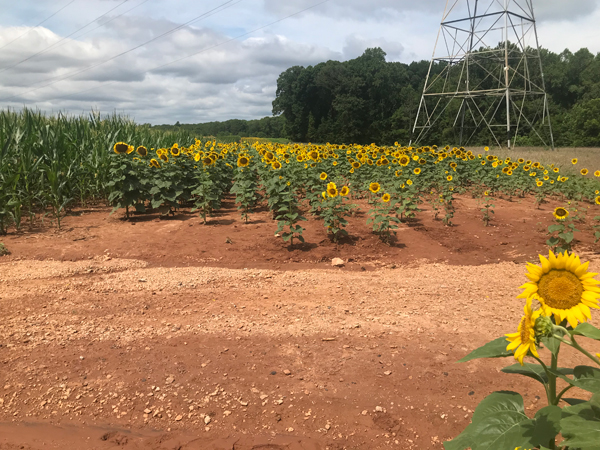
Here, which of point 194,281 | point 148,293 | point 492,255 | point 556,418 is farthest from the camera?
point 492,255

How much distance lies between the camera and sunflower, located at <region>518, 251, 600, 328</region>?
1.49 m

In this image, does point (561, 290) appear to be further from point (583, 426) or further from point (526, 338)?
point (583, 426)

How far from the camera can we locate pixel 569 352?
133 inches

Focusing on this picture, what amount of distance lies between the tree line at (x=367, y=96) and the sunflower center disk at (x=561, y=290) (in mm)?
39652

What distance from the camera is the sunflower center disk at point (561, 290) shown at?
1523 mm

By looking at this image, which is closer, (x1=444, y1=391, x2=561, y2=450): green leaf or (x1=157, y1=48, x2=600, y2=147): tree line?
(x1=444, y1=391, x2=561, y2=450): green leaf

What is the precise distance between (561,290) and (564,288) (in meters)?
0.01

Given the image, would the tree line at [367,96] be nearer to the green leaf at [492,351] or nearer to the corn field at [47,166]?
the corn field at [47,166]

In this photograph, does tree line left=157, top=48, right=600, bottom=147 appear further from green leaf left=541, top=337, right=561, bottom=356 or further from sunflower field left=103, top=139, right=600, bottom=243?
green leaf left=541, top=337, right=561, bottom=356

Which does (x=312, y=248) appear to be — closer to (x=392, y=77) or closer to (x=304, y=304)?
(x=304, y=304)

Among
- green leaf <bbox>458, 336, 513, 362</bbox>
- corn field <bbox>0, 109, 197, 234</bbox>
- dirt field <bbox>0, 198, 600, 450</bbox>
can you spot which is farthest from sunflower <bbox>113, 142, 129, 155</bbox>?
green leaf <bbox>458, 336, 513, 362</bbox>

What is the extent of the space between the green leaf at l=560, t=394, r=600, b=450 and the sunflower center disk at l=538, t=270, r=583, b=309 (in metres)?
0.30

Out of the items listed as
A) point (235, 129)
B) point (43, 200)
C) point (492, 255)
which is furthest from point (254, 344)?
point (235, 129)

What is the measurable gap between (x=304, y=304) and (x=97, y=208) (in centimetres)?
701
